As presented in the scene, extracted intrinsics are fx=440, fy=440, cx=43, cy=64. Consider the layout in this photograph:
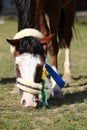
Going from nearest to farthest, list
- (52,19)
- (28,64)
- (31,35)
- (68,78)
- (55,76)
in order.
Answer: (28,64) < (31,35) < (55,76) < (52,19) < (68,78)

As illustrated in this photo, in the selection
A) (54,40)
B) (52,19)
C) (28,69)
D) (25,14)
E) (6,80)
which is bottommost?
(6,80)

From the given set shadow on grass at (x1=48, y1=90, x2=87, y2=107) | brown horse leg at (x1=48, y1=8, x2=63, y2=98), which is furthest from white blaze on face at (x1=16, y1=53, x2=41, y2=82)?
brown horse leg at (x1=48, y1=8, x2=63, y2=98)

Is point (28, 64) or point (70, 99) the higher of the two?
point (28, 64)

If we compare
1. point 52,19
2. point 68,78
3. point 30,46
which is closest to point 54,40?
point 52,19

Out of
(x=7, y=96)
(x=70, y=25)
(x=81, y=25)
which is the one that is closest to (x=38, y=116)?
(x=7, y=96)

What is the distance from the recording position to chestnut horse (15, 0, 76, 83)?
5.11 metres

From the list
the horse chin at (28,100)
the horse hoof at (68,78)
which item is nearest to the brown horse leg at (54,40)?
the horse hoof at (68,78)

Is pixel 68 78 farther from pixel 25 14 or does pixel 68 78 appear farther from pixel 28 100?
pixel 28 100

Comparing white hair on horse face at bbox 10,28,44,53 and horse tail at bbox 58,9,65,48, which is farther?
horse tail at bbox 58,9,65,48

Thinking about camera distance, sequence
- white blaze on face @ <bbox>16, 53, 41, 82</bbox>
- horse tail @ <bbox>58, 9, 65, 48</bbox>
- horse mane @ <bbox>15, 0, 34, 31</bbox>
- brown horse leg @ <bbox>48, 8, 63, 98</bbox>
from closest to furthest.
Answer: white blaze on face @ <bbox>16, 53, 41, 82</bbox> < horse mane @ <bbox>15, 0, 34, 31</bbox> < brown horse leg @ <bbox>48, 8, 63, 98</bbox> < horse tail @ <bbox>58, 9, 65, 48</bbox>

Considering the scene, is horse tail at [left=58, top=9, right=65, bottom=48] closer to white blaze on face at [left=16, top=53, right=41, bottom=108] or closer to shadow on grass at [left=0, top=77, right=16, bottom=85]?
shadow on grass at [left=0, top=77, right=16, bottom=85]

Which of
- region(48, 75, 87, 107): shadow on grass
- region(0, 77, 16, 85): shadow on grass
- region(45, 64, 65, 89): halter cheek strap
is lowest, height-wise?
region(0, 77, 16, 85): shadow on grass

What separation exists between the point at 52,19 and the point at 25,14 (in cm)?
118

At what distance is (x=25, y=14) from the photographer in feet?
16.7
